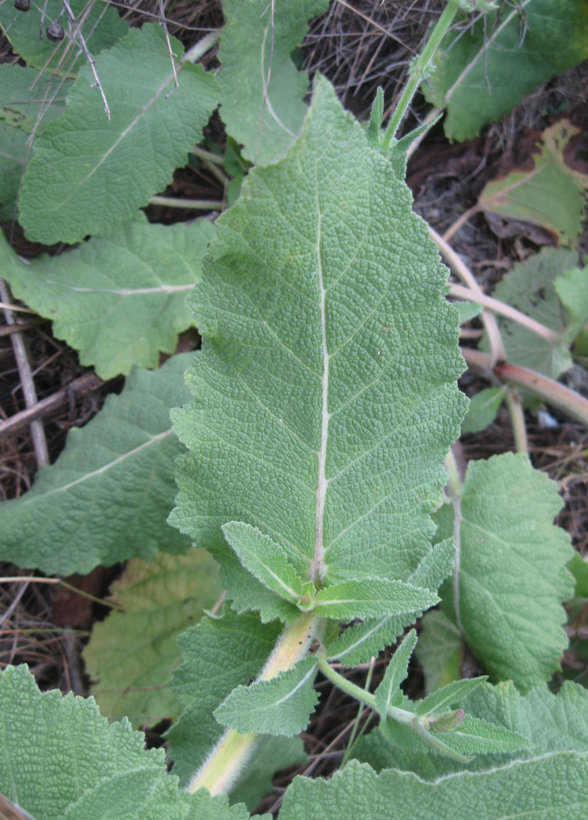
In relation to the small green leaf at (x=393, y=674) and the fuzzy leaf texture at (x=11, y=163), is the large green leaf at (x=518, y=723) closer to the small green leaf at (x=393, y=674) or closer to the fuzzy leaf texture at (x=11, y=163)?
the small green leaf at (x=393, y=674)

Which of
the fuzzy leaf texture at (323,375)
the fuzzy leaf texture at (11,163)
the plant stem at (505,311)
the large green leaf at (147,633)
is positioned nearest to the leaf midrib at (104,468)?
the large green leaf at (147,633)

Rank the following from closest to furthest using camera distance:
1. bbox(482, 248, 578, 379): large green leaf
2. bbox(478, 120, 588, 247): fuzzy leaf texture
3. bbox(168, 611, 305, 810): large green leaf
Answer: bbox(168, 611, 305, 810): large green leaf
bbox(478, 120, 588, 247): fuzzy leaf texture
bbox(482, 248, 578, 379): large green leaf

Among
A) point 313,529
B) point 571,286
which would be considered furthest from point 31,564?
point 571,286

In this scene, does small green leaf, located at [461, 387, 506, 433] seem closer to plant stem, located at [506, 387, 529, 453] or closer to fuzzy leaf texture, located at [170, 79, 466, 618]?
plant stem, located at [506, 387, 529, 453]

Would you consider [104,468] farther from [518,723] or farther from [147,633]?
[518,723]

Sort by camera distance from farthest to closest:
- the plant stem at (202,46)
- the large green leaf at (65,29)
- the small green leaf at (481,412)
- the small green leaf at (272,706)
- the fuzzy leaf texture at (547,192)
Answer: the fuzzy leaf texture at (547,192)
the small green leaf at (481,412)
the plant stem at (202,46)
the large green leaf at (65,29)
the small green leaf at (272,706)

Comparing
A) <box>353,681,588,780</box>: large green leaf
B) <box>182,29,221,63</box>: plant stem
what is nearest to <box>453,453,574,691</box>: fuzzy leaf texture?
<box>353,681,588,780</box>: large green leaf

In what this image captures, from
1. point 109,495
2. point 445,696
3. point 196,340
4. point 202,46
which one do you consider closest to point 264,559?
point 445,696
